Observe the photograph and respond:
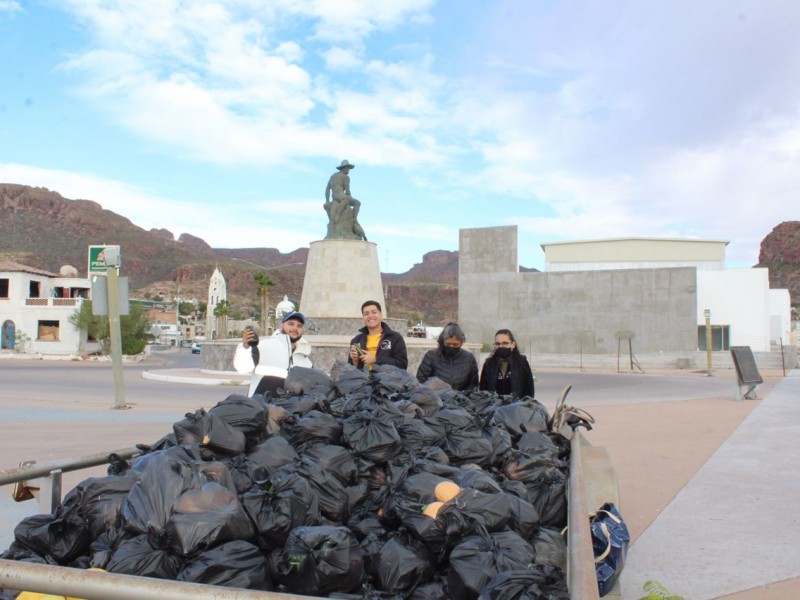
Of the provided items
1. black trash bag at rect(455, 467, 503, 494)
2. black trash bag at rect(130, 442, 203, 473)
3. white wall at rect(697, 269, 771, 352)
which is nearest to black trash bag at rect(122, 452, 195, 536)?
black trash bag at rect(130, 442, 203, 473)

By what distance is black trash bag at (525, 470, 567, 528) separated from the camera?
3531 mm

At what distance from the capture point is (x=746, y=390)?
16062 mm

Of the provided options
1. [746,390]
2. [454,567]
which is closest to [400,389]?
[454,567]

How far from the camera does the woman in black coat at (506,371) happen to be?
20.5ft

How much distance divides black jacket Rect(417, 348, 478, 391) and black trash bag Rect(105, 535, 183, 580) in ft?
11.8

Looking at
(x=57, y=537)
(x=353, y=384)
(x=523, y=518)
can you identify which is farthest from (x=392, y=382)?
(x=57, y=537)

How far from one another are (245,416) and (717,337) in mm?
43320

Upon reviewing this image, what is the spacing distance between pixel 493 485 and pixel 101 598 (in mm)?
1981

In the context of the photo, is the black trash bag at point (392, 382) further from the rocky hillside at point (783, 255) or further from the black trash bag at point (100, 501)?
the rocky hillside at point (783, 255)

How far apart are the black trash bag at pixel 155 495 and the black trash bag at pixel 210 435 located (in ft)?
1.94

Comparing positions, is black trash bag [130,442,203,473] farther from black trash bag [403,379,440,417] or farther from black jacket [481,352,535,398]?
black jacket [481,352,535,398]

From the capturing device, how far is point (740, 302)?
41469 millimetres

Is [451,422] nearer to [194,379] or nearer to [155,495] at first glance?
[155,495]

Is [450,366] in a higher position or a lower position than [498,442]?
higher
